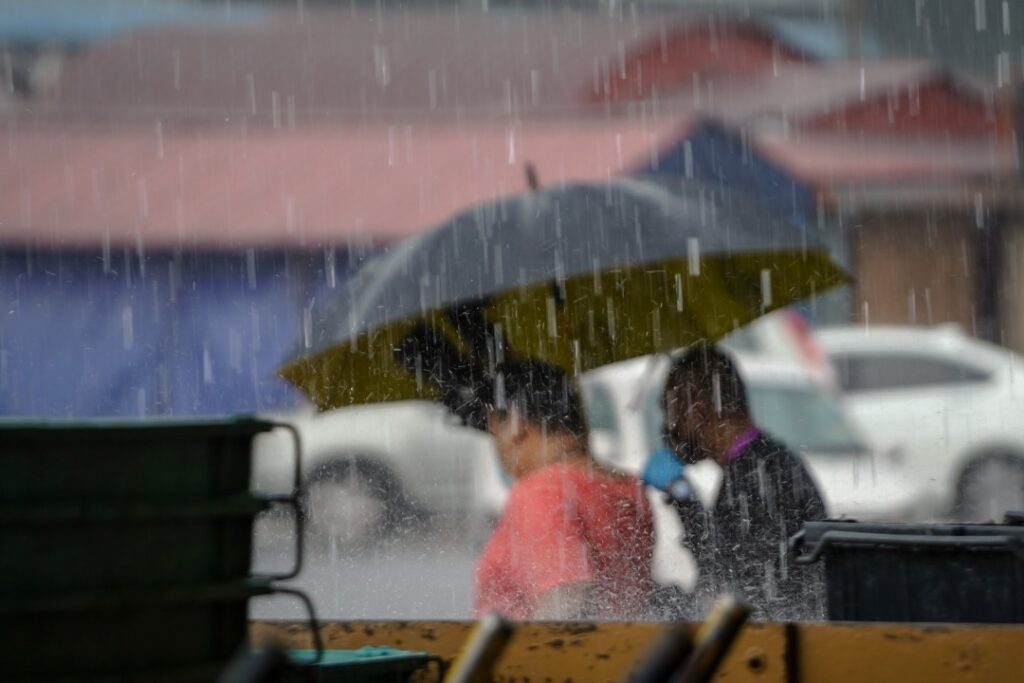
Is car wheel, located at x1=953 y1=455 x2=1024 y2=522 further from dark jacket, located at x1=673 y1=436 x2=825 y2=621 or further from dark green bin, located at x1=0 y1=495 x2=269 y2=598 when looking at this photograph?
dark green bin, located at x1=0 y1=495 x2=269 y2=598

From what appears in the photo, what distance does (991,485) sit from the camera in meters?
13.0

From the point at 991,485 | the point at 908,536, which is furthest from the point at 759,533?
the point at 991,485

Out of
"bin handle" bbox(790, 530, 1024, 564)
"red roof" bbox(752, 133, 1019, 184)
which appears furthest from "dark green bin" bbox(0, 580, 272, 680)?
"red roof" bbox(752, 133, 1019, 184)

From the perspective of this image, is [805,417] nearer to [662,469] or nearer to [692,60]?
[662,469]

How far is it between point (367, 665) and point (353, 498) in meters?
11.0

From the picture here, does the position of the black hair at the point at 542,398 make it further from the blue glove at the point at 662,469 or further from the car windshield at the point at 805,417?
the car windshield at the point at 805,417

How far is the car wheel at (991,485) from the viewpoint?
12.2m

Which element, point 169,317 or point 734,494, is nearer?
point 734,494

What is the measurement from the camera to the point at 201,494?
1950mm

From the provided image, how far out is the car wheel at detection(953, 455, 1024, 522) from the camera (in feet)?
40.0

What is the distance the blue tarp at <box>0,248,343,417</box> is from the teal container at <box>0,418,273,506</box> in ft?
37.8

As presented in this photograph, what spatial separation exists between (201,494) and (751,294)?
143 inches

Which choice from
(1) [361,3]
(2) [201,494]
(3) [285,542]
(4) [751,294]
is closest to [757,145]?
(1) [361,3]

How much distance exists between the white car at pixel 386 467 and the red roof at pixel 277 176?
12.4ft
